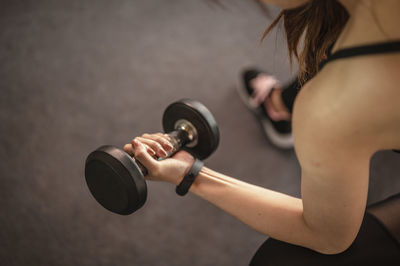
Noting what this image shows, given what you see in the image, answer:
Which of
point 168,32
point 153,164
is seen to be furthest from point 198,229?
point 168,32

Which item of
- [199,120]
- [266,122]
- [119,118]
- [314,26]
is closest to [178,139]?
[199,120]

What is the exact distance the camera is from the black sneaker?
4.42 ft

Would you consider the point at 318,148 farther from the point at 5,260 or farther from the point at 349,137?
the point at 5,260

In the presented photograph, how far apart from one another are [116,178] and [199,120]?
0.96ft

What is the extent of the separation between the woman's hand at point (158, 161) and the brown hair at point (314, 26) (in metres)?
0.33

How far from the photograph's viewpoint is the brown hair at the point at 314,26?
51 cm

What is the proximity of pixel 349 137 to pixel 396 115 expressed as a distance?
0.21 feet

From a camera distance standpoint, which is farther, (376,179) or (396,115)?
(376,179)

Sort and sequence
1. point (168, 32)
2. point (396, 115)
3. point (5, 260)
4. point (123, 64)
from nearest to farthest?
point (396, 115)
point (5, 260)
point (123, 64)
point (168, 32)

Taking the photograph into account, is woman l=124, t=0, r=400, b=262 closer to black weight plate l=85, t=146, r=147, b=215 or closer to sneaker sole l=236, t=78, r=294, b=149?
black weight plate l=85, t=146, r=147, b=215

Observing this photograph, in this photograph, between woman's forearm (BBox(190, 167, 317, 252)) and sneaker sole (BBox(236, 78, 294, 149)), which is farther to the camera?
sneaker sole (BBox(236, 78, 294, 149))

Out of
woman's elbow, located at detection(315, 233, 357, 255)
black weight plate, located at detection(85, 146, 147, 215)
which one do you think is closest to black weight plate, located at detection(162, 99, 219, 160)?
black weight plate, located at detection(85, 146, 147, 215)

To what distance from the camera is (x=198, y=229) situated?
3.62ft

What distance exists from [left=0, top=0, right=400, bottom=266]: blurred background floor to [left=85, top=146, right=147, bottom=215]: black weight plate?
0.43 metres
